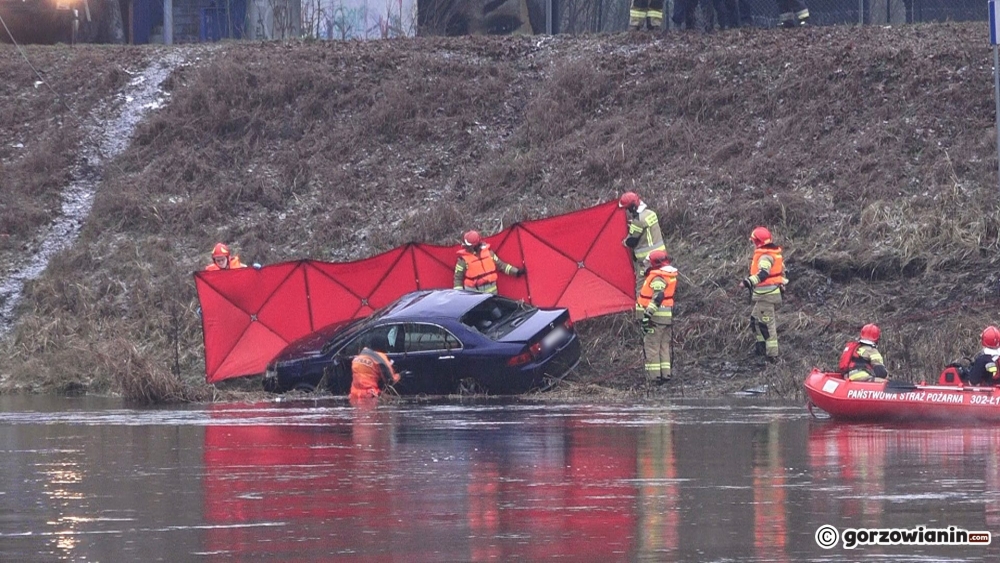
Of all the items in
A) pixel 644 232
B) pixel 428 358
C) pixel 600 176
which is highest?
pixel 600 176

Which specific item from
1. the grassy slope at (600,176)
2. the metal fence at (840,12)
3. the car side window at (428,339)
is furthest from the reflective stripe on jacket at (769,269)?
the metal fence at (840,12)

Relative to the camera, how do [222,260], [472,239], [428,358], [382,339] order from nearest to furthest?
1. [428,358]
2. [382,339]
3. [472,239]
4. [222,260]

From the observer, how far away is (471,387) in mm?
19500

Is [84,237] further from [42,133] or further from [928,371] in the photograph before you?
[928,371]

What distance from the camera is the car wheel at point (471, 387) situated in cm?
1941

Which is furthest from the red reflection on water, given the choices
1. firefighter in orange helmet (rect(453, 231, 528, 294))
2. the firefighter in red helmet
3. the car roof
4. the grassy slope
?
firefighter in orange helmet (rect(453, 231, 528, 294))

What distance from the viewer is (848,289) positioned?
880 inches

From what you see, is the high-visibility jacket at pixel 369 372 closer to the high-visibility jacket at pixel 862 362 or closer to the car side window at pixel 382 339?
the car side window at pixel 382 339

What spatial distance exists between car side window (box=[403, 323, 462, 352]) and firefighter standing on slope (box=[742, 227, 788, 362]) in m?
4.11

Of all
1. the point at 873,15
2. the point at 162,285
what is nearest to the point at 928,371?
the point at 162,285

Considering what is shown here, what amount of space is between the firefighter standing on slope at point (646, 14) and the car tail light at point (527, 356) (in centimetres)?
1318

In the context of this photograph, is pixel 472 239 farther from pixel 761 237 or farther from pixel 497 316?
pixel 761 237

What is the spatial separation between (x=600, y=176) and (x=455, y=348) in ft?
28.3

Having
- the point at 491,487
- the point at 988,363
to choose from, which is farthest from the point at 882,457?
the point at 491,487
